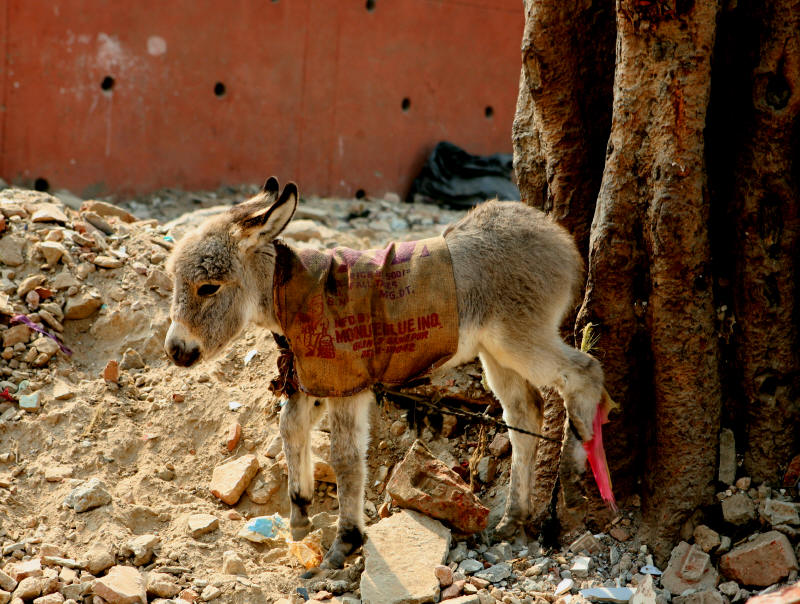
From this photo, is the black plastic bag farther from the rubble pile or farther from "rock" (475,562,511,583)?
"rock" (475,562,511,583)

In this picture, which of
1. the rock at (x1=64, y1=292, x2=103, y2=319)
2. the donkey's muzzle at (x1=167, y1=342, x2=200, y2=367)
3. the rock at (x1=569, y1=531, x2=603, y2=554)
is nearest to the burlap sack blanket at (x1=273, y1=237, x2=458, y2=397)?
the donkey's muzzle at (x1=167, y1=342, x2=200, y2=367)

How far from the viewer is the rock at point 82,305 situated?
5418 mm

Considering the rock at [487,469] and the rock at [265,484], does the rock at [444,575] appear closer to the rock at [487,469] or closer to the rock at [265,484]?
the rock at [487,469]

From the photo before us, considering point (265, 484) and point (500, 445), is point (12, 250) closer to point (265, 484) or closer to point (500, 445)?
point (265, 484)

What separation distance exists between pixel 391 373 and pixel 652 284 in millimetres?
1325

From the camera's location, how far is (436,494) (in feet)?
13.5

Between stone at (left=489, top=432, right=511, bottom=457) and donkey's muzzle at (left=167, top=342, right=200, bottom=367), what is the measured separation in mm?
1845

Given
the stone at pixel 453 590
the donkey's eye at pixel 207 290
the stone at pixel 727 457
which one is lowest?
the stone at pixel 453 590

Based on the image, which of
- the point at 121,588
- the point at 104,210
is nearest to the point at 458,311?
the point at 121,588

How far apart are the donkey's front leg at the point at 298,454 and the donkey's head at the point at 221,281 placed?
Result: 0.52 metres

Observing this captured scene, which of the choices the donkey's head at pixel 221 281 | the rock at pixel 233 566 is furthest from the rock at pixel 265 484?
the donkey's head at pixel 221 281

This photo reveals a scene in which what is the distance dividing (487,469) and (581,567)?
3.38 ft

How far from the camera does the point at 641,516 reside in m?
4.07

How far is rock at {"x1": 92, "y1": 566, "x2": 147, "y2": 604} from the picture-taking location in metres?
3.60
